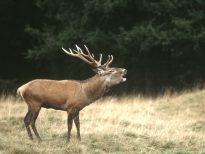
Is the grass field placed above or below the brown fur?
below

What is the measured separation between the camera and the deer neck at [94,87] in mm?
11203

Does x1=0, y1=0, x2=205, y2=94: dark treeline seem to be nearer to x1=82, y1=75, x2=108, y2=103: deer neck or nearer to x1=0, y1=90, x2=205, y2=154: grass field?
x1=0, y1=90, x2=205, y2=154: grass field

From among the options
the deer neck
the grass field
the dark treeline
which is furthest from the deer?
the dark treeline

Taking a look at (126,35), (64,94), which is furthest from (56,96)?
(126,35)

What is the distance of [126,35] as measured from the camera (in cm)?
2202

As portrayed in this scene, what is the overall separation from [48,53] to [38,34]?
2.99ft

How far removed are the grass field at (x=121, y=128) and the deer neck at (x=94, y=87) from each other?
0.83m

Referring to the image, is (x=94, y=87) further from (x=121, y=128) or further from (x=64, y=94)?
(x=121, y=128)

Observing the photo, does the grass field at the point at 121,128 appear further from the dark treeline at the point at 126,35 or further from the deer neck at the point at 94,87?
the dark treeline at the point at 126,35

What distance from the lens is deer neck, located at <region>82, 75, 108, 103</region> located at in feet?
36.8

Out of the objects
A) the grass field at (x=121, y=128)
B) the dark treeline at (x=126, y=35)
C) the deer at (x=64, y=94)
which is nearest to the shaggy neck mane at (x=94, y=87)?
the deer at (x=64, y=94)

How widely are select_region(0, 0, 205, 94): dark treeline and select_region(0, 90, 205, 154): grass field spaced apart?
494cm

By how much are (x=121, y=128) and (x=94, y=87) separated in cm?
175

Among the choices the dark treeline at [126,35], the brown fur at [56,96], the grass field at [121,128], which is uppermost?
the dark treeline at [126,35]
